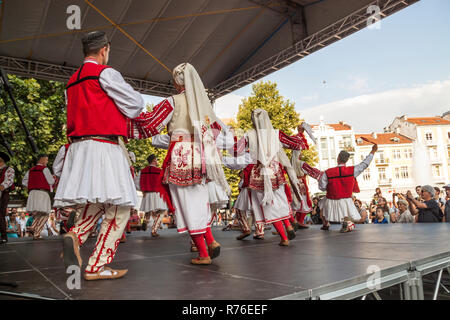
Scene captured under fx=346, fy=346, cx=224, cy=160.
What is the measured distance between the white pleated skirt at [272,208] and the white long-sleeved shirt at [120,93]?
257cm

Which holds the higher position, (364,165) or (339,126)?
(339,126)

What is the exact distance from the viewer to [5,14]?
6.95 m

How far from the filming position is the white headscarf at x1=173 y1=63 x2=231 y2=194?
123 inches

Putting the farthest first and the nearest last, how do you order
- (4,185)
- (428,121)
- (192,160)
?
(428,121), (4,185), (192,160)

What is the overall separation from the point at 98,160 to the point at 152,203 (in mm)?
5222

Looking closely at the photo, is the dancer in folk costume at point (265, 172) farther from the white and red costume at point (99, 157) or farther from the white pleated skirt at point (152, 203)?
the white pleated skirt at point (152, 203)

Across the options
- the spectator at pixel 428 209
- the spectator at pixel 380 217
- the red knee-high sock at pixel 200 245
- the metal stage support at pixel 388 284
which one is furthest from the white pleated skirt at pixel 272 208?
the spectator at pixel 380 217

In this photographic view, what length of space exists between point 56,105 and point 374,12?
1209cm

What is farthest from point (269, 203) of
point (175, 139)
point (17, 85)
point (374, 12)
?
point (17, 85)

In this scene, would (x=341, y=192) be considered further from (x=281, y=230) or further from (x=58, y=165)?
(x=58, y=165)

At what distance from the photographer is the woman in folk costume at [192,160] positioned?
3.04 meters

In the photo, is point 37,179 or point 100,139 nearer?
point 100,139

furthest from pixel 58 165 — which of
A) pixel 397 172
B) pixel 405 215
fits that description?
pixel 397 172

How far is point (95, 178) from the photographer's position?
2293mm
